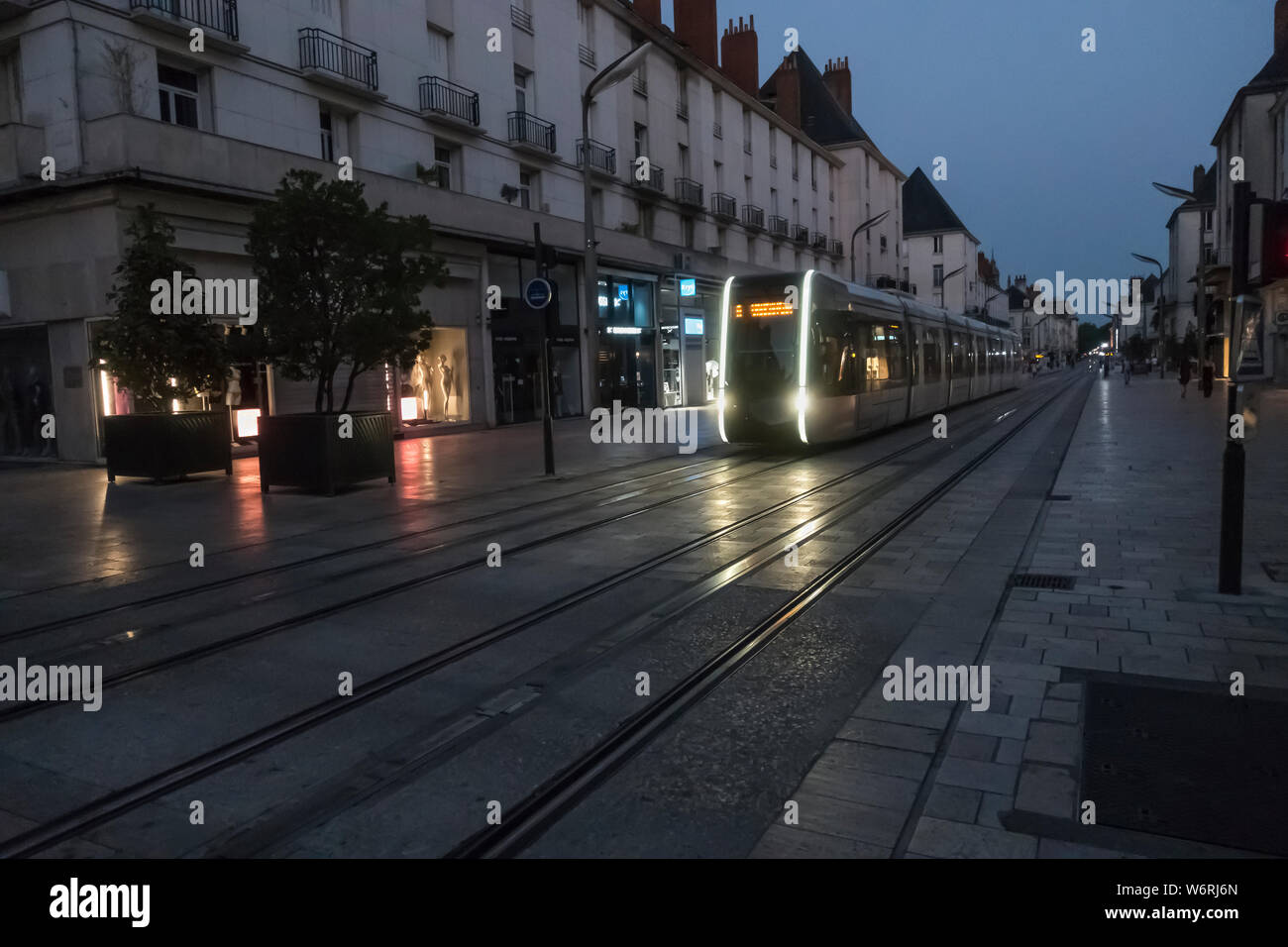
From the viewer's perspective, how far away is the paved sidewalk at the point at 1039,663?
321 cm

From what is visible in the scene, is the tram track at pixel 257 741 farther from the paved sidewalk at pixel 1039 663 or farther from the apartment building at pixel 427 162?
the apartment building at pixel 427 162

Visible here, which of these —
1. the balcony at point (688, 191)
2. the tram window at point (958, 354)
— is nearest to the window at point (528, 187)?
the balcony at point (688, 191)

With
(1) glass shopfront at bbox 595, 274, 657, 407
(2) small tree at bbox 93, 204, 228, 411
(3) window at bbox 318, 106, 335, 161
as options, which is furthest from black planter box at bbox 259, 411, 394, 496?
(1) glass shopfront at bbox 595, 274, 657, 407

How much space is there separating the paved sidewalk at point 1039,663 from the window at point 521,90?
23.0 meters

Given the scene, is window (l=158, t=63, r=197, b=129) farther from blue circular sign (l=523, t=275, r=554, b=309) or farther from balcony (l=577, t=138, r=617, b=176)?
balcony (l=577, t=138, r=617, b=176)

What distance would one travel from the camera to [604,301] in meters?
32.8

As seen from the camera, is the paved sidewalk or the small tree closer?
the paved sidewalk

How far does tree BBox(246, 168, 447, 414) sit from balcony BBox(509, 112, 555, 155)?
15.5m

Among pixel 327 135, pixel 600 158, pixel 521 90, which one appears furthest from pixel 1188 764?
pixel 600 158

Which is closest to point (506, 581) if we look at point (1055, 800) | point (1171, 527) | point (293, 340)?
point (1055, 800)

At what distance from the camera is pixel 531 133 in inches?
1129

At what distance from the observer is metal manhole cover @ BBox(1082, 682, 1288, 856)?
3.20m

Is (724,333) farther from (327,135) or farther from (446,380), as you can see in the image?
(446,380)
